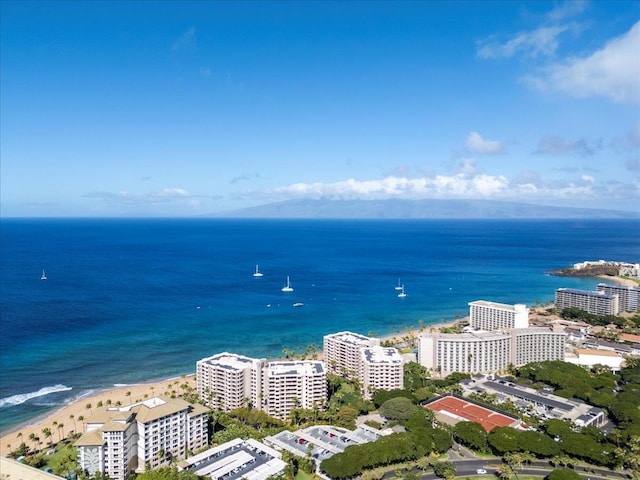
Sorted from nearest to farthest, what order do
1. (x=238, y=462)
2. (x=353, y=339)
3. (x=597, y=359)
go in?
(x=238, y=462) < (x=353, y=339) < (x=597, y=359)

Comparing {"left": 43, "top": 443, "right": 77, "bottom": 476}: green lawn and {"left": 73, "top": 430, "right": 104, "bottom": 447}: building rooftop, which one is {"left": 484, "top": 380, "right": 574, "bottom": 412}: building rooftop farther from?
{"left": 43, "top": 443, "right": 77, "bottom": 476}: green lawn

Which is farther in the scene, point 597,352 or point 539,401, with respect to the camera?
point 597,352

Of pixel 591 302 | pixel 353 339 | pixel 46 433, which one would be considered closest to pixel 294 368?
pixel 353 339

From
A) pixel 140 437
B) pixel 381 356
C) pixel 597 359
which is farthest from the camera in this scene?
pixel 597 359

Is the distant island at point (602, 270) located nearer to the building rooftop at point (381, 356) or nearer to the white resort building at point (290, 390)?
the building rooftop at point (381, 356)

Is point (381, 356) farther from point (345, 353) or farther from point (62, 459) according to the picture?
point (62, 459)

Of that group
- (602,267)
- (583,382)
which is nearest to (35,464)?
(583,382)
